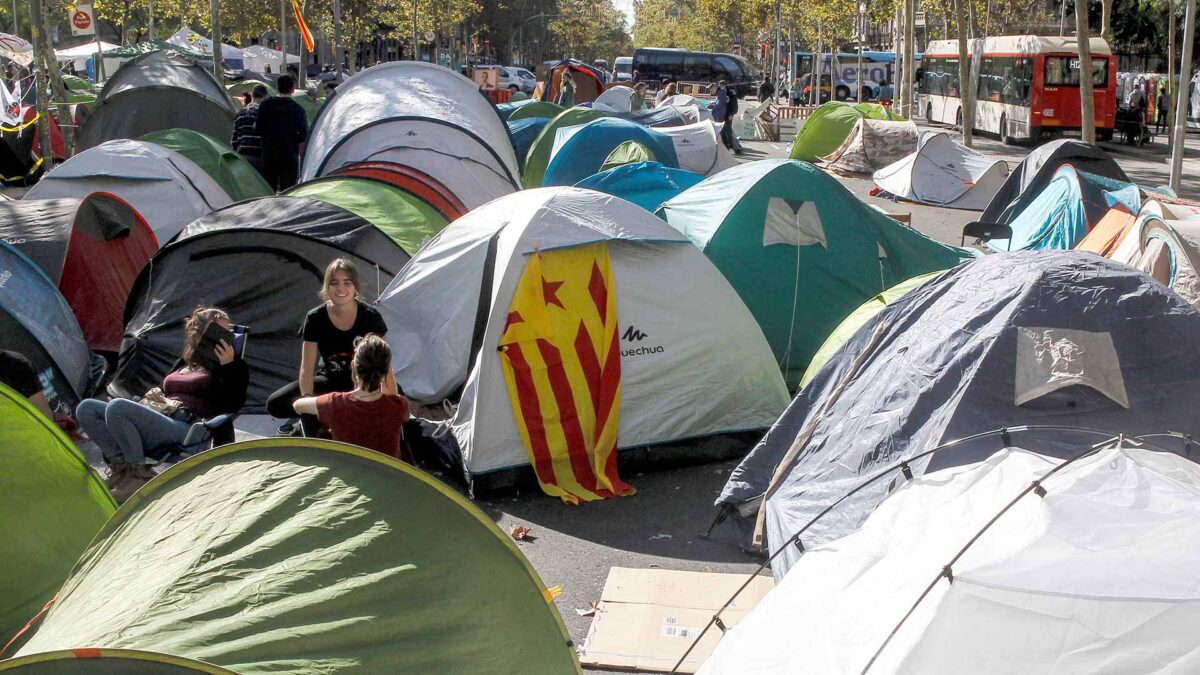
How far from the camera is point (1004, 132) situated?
103ft

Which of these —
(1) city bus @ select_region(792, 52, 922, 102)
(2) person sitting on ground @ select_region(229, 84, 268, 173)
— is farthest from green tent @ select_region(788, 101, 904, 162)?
(1) city bus @ select_region(792, 52, 922, 102)

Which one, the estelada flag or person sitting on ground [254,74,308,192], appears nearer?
person sitting on ground [254,74,308,192]

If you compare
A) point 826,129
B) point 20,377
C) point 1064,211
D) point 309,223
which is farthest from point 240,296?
point 826,129

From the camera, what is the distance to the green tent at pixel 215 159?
38.3ft

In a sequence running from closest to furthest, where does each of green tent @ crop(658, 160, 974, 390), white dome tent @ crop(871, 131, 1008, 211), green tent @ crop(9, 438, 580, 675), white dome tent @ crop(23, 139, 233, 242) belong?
green tent @ crop(9, 438, 580, 675) → green tent @ crop(658, 160, 974, 390) → white dome tent @ crop(23, 139, 233, 242) → white dome tent @ crop(871, 131, 1008, 211)

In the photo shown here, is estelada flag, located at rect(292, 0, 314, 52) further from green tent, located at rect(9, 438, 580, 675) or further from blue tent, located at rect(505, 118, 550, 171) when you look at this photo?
green tent, located at rect(9, 438, 580, 675)

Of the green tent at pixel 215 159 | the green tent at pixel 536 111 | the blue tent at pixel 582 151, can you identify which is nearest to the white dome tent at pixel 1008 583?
the green tent at pixel 215 159

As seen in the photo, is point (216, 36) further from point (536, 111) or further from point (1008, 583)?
point (1008, 583)

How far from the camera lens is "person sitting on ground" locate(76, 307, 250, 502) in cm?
629

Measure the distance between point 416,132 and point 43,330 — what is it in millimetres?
6012

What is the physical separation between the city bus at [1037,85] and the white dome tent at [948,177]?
9705 mm

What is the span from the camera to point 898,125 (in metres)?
22.2

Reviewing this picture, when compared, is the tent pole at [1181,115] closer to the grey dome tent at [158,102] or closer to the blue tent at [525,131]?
the blue tent at [525,131]

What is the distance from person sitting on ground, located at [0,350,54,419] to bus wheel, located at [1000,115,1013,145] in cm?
2885
